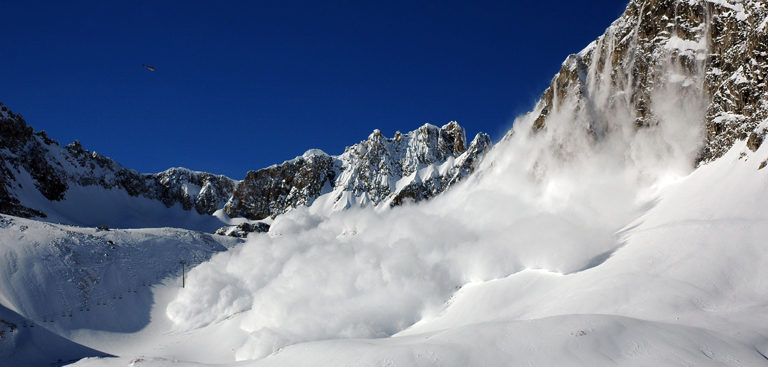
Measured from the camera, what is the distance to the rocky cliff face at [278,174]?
429 ft

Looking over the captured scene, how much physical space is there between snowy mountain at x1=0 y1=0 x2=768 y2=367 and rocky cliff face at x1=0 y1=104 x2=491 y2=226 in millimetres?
67285

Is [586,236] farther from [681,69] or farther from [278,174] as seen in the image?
[278,174]

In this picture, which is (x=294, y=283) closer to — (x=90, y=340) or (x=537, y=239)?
(x=90, y=340)

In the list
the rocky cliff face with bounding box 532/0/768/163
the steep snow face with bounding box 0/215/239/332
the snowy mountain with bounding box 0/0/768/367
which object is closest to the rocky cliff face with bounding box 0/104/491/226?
the steep snow face with bounding box 0/215/239/332

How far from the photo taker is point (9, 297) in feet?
153

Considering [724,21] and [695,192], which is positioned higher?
[724,21]

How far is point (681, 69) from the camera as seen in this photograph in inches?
1887

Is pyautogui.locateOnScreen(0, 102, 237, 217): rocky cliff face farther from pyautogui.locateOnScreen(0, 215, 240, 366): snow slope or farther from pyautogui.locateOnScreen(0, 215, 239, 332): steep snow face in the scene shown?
pyautogui.locateOnScreen(0, 215, 240, 366): snow slope

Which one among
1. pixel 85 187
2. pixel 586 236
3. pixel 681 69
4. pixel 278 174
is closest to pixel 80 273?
pixel 586 236

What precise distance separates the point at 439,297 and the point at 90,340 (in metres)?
36.5

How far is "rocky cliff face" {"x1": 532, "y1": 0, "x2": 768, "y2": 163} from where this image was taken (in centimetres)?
3881

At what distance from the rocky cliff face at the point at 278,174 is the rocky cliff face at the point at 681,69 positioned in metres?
79.7

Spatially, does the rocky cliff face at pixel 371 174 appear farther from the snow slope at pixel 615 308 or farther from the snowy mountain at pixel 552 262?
the snow slope at pixel 615 308

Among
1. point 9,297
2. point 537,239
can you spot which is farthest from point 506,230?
point 9,297
